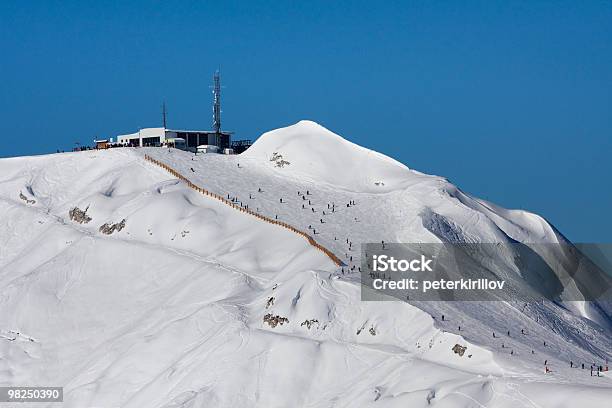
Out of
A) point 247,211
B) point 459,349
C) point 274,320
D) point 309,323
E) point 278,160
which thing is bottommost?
point 274,320

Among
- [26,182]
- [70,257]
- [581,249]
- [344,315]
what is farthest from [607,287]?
[26,182]

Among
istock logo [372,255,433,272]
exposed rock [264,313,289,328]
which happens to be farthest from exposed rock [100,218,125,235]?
exposed rock [264,313,289,328]

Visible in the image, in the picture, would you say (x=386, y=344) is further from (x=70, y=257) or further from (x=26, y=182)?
(x=26, y=182)

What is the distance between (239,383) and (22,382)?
22062 mm

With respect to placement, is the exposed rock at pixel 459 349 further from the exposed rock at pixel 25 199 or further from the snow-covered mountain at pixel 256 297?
the exposed rock at pixel 25 199

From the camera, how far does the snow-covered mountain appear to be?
7800 cm

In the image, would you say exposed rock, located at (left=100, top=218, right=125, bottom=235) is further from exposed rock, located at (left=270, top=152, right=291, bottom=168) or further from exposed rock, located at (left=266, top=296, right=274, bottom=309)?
exposed rock, located at (left=266, top=296, right=274, bottom=309)

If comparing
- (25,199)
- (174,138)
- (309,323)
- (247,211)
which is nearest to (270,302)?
(309,323)

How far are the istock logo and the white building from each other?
44.3m

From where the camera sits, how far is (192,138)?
5635 inches

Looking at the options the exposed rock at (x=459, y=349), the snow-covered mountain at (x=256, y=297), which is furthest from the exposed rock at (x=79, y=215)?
the exposed rock at (x=459, y=349)

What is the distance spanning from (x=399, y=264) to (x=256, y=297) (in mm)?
10615

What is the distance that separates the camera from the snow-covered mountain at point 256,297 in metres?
78.0

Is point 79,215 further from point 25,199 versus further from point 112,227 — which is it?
point 25,199
